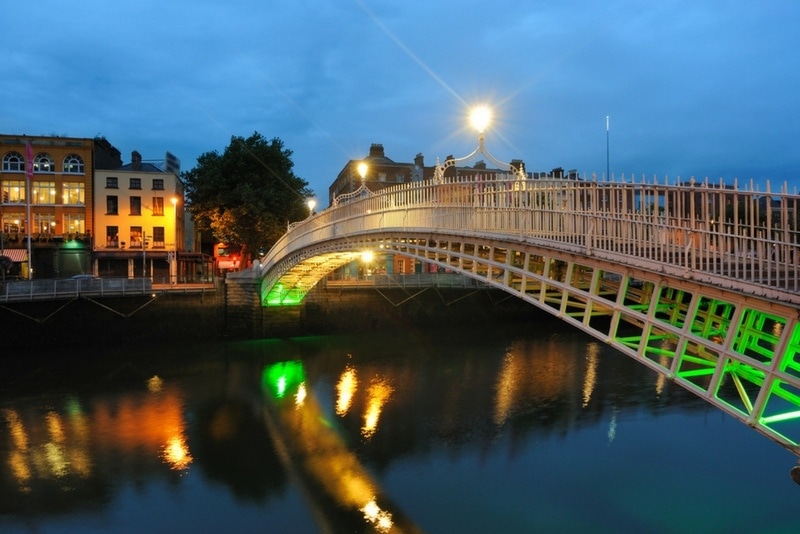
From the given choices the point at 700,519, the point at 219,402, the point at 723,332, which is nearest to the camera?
the point at 723,332

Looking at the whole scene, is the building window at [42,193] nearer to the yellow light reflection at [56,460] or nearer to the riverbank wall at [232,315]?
the riverbank wall at [232,315]

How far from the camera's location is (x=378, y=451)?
51.2ft

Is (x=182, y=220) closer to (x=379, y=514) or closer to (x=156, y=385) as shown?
(x=156, y=385)

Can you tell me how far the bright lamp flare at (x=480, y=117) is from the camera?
14.1 metres

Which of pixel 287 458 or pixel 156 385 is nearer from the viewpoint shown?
pixel 287 458

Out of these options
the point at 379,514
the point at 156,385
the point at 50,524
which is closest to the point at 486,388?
the point at 379,514

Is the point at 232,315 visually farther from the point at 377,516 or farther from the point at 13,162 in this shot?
the point at 377,516

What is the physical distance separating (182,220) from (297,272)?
24287 mm

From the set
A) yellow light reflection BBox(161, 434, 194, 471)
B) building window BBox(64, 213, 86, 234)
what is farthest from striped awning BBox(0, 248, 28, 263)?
yellow light reflection BBox(161, 434, 194, 471)

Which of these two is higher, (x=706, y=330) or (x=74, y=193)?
(x=74, y=193)

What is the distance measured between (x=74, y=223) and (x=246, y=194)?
1262cm

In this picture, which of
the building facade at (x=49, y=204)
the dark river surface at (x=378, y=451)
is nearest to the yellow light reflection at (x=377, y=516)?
the dark river surface at (x=378, y=451)

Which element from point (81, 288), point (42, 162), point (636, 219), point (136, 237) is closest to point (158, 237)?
point (136, 237)

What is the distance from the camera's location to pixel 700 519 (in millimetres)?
11367
